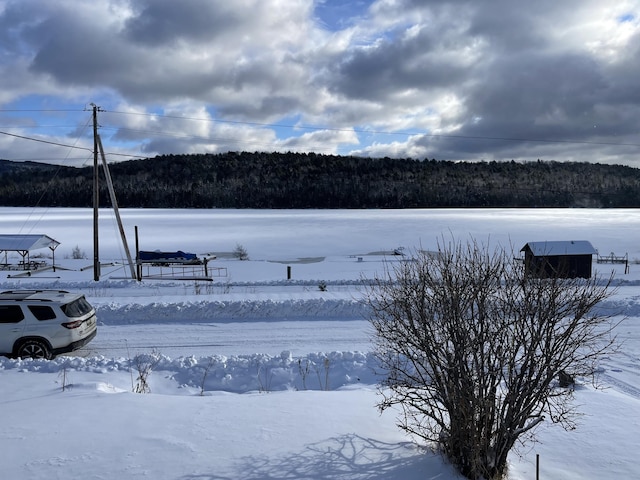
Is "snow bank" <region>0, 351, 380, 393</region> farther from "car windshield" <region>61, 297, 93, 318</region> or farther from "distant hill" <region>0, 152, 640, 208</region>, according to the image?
"distant hill" <region>0, 152, 640, 208</region>

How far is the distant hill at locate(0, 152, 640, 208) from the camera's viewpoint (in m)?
146

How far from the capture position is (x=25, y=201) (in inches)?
5694

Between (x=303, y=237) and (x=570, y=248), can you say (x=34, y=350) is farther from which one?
(x=303, y=237)

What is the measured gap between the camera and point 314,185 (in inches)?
6132

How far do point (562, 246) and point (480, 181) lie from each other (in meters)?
150

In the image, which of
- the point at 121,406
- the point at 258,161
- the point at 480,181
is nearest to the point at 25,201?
the point at 258,161

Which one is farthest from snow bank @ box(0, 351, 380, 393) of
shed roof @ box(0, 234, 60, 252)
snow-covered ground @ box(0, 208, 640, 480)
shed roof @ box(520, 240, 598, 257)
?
shed roof @ box(0, 234, 60, 252)

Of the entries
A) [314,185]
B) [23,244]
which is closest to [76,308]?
[23,244]

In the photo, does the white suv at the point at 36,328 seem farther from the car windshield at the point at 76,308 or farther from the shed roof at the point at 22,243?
the shed roof at the point at 22,243

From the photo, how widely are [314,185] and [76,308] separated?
14516cm

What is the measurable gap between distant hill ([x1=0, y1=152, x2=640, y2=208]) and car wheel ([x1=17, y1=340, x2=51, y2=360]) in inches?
5169

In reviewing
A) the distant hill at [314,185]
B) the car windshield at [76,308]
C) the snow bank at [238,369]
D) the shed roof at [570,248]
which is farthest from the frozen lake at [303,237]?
the distant hill at [314,185]

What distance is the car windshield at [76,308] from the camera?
11.5 meters

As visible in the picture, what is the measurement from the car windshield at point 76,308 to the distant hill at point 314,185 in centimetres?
13029
